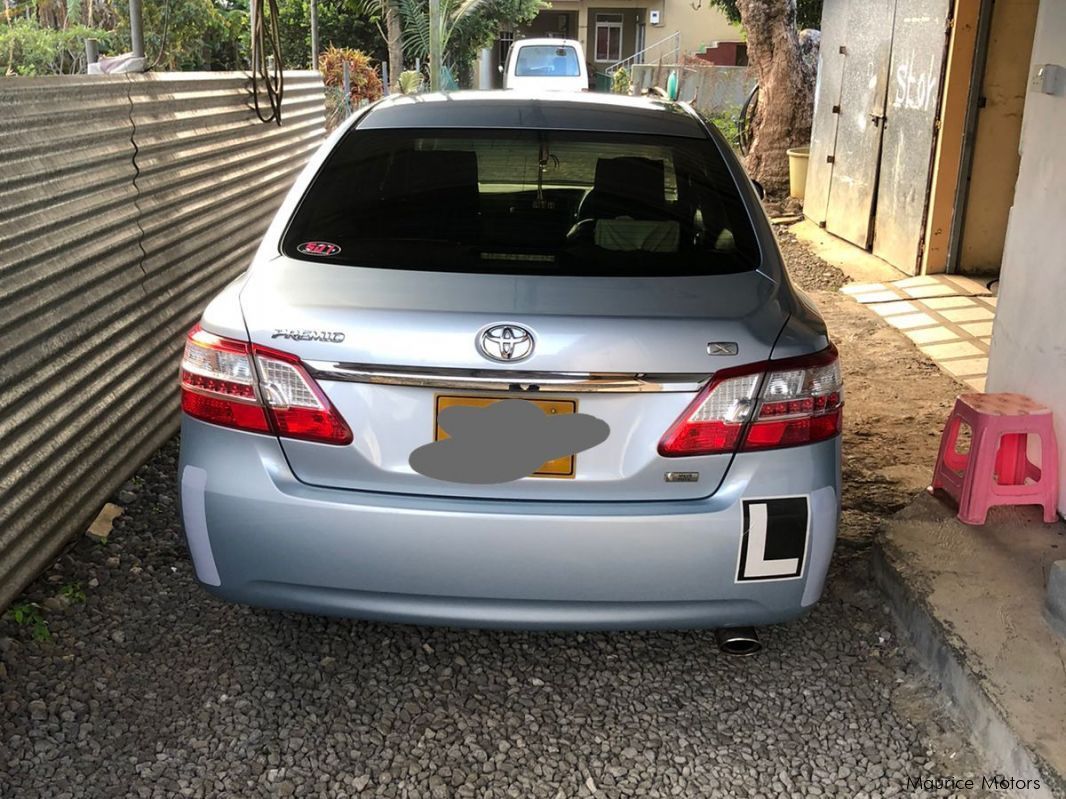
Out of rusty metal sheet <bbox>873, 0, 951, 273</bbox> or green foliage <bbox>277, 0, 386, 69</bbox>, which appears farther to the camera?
green foliage <bbox>277, 0, 386, 69</bbox>

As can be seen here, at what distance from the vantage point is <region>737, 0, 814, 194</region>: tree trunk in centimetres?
1353

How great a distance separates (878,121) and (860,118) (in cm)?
52

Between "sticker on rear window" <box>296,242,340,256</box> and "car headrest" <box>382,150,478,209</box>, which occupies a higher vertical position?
"car headrest" <box>382,150,478,209</box>

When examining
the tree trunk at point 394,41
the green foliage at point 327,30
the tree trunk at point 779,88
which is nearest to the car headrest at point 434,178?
the tree trunk at point 779,88

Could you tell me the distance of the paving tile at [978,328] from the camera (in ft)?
23.2

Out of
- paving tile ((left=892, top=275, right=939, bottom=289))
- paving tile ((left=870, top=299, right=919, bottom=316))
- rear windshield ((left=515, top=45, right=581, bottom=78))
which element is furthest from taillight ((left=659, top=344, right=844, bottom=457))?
rear windshield ((left=515, top=45, right=581, bottom=78))

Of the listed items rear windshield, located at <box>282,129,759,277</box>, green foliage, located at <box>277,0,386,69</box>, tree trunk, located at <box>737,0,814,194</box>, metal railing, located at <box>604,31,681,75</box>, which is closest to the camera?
rear windshield, located at <box>282,129,759,277</box>

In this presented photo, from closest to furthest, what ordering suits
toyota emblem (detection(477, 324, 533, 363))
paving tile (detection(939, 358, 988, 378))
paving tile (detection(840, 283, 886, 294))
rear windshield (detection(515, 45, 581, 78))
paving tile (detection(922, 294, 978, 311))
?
toyota emblem (detection(477, 324, 533, 363)) → paving tile (detection(939, 358, 988, 378)) → paving tile (detection(922, 294, 978, 311)) → paving tile (detection(840, 283, 886, 294)) → rear windshield (detection(515, 45, 581, 78))

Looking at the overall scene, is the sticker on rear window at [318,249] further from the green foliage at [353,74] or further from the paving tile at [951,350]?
the green foliage at [353,74]

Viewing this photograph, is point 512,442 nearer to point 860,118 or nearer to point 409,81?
point 860,118

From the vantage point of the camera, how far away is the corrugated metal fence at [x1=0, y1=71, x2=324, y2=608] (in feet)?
11.6

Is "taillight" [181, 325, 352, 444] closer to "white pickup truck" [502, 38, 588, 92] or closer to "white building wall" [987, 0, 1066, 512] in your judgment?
"white building wall" [987, 0, 1066, 512]

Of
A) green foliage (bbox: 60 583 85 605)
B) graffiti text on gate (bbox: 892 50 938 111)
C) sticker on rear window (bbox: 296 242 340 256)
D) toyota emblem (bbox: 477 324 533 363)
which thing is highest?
graffiti text on gate (bbox: 892 50 938 111)

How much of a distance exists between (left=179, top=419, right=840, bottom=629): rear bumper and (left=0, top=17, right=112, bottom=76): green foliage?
37.8 feet
